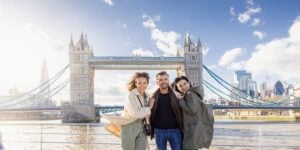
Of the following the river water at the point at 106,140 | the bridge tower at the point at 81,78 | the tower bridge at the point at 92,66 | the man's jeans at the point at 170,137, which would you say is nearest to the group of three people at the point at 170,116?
the man's jeans at the point at 170,137

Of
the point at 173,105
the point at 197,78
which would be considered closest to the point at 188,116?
the point at 173,105

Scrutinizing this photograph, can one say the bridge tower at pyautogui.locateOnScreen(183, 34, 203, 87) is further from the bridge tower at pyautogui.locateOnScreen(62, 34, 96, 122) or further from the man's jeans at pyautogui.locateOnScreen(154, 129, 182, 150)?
the man's jeans at pyautogui.locateOnScreen(154, 129, 182, 150)

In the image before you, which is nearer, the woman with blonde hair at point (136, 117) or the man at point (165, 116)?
the woman with blonde hair at point (136, 117)

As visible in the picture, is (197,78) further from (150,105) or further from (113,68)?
(150,105)

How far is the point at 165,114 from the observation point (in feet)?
10.1

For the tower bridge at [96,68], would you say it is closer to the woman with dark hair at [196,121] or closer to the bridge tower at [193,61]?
the bridge tower at [193,61]

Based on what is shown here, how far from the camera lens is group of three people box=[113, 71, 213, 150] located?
9.89 feet

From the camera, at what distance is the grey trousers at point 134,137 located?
297 cm

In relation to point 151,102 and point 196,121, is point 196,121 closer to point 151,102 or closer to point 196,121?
point 196,121

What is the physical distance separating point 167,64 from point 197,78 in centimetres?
755

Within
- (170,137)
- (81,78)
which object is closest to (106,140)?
(170,137)

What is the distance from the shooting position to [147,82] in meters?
3.09

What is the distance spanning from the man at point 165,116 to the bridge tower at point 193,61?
50.9m

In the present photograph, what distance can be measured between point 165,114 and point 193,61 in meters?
54.1
